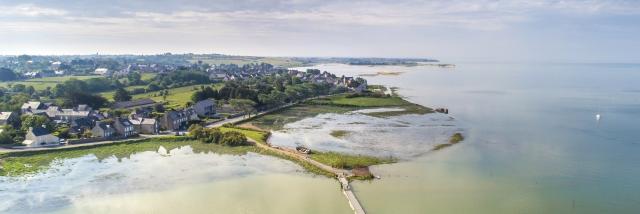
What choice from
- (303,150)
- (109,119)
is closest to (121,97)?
(109,119)

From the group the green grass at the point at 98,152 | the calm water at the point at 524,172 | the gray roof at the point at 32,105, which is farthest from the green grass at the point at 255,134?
the gray roof at the point at 32,105

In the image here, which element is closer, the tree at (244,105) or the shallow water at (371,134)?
the shallow water at (371,134)

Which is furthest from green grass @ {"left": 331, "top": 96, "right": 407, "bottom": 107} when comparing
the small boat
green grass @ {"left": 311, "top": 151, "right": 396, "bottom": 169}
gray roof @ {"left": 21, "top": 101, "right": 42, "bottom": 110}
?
gray roof @ {"left": 21, "top": 101, "right": 42, "bottom": 110}

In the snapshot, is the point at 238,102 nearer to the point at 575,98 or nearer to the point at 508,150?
the point at 508,150

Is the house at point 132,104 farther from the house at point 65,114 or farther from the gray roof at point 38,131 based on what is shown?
the gray roof at point 38,131

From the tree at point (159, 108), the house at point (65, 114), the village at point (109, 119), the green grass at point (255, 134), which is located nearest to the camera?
→ the village at point (109, 119)

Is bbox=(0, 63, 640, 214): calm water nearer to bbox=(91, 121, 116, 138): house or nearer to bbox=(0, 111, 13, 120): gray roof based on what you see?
bbox=(91, 121, 116, 138): house

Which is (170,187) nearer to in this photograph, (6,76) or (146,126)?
(146,126)
